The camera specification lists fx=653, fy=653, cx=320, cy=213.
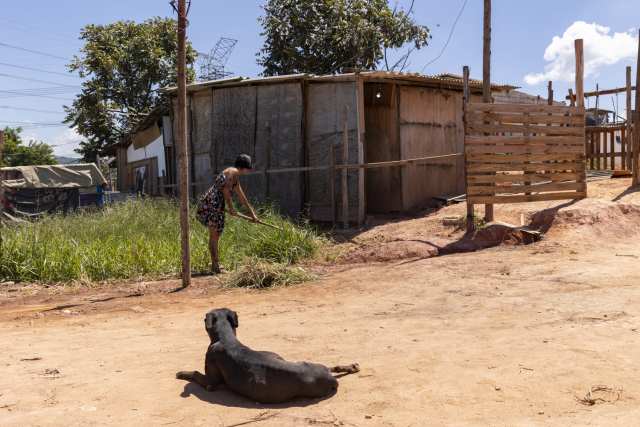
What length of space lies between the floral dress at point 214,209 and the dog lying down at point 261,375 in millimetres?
4385

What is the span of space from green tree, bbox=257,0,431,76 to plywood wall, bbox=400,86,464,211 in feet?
25.1

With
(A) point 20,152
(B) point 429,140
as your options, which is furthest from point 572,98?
(A) point 20,152

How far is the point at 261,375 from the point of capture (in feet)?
11.6

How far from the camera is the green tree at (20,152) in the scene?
3759 cm

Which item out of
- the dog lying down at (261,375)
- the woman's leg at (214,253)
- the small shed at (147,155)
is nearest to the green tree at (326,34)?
the small shed at (147,155)

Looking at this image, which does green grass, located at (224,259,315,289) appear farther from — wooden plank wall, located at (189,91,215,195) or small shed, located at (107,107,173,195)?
small shed, located at (107,107,173,195)

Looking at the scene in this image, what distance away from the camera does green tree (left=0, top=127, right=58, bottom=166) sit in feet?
123

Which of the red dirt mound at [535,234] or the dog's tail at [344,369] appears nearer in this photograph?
the dog's tail at [344,369]

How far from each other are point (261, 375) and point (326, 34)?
18134 mm

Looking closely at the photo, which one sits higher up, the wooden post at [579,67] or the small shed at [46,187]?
the wooden post at [579,67]

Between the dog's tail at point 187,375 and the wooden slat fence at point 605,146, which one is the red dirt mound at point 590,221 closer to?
the wooden slat fence at point 605,146

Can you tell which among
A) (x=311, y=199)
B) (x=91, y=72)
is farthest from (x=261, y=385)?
(x=91, y=72)

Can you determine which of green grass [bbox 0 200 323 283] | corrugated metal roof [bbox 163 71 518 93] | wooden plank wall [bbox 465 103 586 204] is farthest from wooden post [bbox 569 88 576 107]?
green grass [bbox 0 200 323 283]

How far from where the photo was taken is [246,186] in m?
13.2
